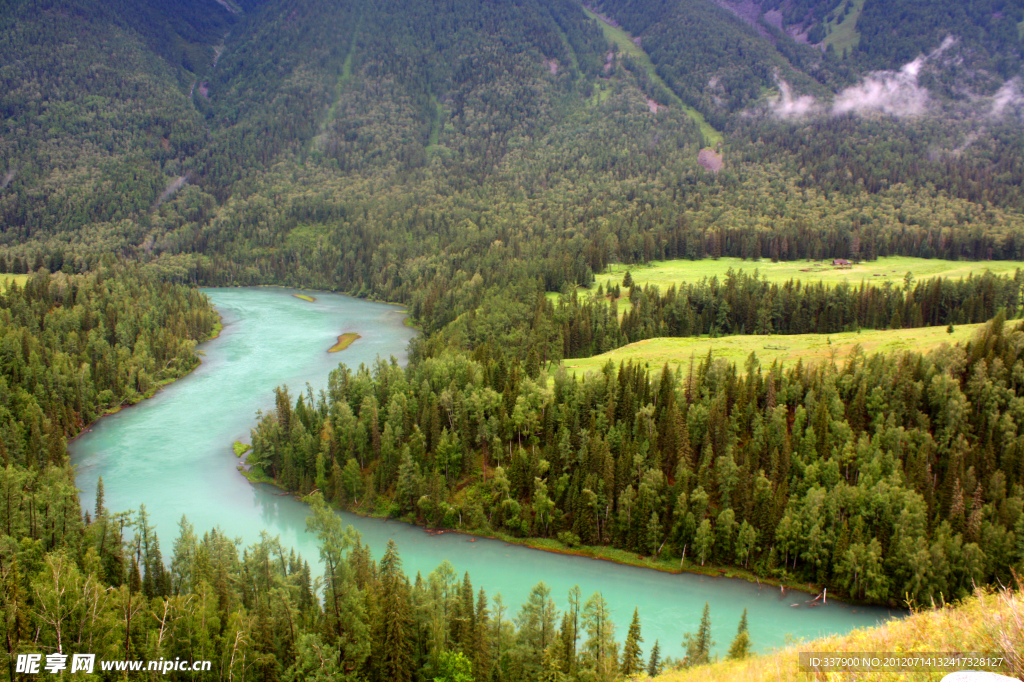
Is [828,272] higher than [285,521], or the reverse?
[828,272]

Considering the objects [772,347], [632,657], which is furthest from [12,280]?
[632,657]

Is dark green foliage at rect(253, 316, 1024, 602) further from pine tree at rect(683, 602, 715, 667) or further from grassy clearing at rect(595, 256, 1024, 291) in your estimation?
grassy clearing at rect(595, 256, 1024, 291)

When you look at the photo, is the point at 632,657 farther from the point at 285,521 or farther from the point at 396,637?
the point at 285,521

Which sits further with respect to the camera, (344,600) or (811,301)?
(811,301)

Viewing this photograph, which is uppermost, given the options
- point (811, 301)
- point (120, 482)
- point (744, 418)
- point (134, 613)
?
point (811, 301)

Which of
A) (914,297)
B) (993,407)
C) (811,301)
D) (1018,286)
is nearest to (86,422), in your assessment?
(993,407)

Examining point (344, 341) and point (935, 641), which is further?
point (344, 341)

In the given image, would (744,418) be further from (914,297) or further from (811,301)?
(914,297)
